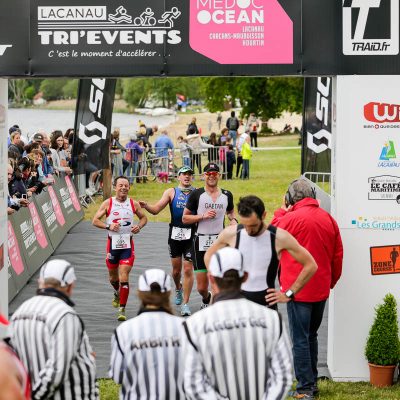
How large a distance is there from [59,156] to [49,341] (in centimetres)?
1760

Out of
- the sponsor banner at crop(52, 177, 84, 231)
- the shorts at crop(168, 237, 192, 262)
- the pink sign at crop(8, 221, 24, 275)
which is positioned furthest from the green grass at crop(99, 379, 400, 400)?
the sponsor banner at crop(52, 177, 84, 231)

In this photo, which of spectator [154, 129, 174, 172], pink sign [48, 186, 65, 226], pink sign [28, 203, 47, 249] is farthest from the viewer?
spectator [154, 129, 174, 172]

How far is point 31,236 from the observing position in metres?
16.5

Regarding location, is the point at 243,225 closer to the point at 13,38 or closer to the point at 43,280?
the point at 43,280

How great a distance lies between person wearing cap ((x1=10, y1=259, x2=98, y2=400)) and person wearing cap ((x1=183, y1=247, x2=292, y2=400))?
2.43ft

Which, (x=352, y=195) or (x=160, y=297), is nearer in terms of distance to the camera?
(x=160, y=297)

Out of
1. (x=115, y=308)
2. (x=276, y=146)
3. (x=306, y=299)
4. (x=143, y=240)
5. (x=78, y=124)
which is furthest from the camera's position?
(x=276, y=146)

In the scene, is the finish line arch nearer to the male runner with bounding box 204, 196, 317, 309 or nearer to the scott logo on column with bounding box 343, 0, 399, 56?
the scott logo on column with bounding box 343, 0, 399, 56

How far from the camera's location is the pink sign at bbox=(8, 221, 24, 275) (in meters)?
14.5

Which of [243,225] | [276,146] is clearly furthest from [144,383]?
[276,146]

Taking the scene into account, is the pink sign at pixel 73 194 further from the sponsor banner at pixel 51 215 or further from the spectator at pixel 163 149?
the spectator at pixel 163 149

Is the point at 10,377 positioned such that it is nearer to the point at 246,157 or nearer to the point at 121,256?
the point at 121,256

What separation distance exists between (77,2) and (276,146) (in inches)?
1980

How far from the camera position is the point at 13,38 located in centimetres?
1015
